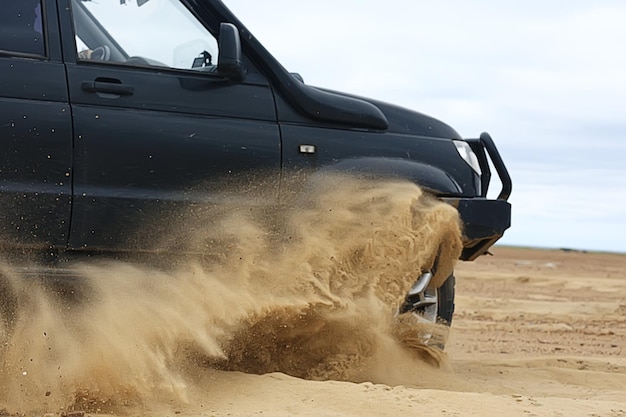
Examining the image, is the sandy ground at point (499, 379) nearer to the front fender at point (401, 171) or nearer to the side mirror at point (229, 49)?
the front fender at point (401, 171)

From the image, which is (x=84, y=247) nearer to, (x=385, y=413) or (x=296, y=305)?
(x=296, y=305)

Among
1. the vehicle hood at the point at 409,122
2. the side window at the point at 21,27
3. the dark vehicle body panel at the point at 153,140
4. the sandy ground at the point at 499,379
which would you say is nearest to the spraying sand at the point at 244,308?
the dark vehicle body panel at the point at 153,140

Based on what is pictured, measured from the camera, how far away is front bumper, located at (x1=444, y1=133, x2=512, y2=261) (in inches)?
227

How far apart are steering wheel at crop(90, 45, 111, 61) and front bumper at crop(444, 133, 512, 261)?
207cm

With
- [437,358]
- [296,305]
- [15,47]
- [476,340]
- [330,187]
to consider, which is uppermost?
[15,47]

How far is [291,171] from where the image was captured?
5.30 metres

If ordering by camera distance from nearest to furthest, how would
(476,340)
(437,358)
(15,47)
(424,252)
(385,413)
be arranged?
1. (385,413)
2. (15,47)
3. (424,252)
4. (437,358)
5. (476,340)

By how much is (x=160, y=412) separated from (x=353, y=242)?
5.11 ft

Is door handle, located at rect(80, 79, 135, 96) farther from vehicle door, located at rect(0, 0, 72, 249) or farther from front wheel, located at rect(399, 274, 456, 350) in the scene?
front wheel, located at rect(399, 274, 456, 350)

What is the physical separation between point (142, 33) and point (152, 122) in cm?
52

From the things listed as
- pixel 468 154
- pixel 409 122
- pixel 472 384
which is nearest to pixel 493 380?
pixel 472 384

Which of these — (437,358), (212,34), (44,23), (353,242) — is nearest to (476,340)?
(437,358)

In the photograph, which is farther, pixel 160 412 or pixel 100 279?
pixel 100 279

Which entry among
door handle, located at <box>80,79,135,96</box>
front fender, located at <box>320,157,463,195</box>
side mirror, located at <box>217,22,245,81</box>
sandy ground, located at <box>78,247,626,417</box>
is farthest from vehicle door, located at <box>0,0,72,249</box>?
front fender, located at <box>320,157,463,195</box>
